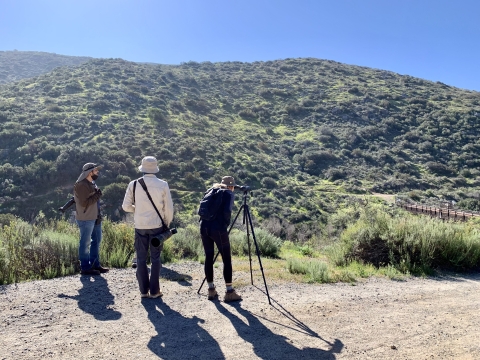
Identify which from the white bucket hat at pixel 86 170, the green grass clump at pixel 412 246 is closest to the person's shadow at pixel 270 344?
the white bucket hat at pixel 86 170

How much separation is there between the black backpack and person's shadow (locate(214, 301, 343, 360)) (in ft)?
4.11

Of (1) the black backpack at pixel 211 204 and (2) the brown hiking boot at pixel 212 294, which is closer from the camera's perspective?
(1) the black backpack at pixel 211 204

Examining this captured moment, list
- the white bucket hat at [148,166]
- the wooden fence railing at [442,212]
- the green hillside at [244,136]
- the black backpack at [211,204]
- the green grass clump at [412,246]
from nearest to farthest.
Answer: the black backpack at [211,204]
the white bucket hat at [148,166]
the green grass clump at [412,246]
the wooden fence railing at [442,212]
the green hillside at [244,136]

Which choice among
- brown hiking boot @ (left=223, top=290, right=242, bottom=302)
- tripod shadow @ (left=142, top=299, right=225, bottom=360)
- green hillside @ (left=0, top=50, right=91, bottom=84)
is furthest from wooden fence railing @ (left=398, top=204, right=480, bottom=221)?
green hillside @ (left=0, top=50, right=91, bottom=84)

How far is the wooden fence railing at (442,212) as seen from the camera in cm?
1749

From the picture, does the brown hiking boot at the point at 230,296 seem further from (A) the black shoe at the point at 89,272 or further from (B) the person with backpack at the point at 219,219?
(A) the black shoe at the point at 89,272

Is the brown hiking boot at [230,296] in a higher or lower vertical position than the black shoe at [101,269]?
higher

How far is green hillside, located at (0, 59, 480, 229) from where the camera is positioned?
23.1m

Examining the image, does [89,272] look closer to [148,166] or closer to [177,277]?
[177,277]

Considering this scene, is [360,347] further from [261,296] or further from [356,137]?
[356,137]

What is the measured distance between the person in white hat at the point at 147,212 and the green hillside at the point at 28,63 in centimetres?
7629

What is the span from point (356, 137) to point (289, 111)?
393 inches

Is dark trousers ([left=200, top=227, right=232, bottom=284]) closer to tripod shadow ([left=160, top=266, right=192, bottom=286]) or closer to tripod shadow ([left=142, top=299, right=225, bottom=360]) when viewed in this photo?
tripod shadow ([left=142, top=299, right=225, bottom=360])

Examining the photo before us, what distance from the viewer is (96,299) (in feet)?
16.2
